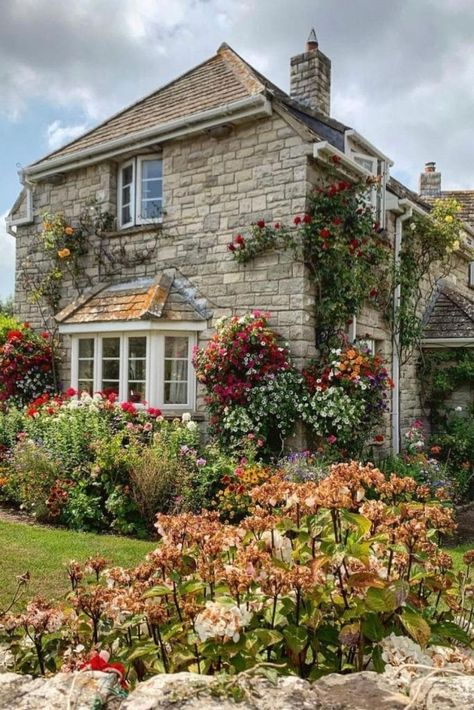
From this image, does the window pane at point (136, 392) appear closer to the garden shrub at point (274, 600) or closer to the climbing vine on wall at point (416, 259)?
the climbing vine on wall at point (416, 259)

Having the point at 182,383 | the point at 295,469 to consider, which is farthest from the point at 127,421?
the point at 295,469

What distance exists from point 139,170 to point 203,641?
10429 millimetres

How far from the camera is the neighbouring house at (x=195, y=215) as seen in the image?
9.23m

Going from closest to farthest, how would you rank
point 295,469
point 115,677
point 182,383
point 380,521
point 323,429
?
point 115,677, point 380,521, point 295,469, point 323,429, point 182,383

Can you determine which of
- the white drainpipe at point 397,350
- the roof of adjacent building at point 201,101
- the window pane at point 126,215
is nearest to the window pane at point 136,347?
the window pane at point 126,215

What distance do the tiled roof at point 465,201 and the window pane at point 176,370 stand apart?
35.0ft

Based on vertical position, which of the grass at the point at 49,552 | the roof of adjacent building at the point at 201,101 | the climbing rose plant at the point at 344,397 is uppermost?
the roof of adjacent building at the point at 201,101

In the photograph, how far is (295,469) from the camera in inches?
302

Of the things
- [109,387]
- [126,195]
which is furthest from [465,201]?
[109,387]

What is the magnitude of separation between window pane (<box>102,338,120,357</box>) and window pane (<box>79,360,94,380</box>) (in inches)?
19.6

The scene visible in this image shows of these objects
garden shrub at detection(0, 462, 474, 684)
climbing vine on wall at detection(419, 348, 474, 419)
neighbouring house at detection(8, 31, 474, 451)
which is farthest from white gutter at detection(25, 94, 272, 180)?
garden shrub at detection(0, 462, 474, 684)

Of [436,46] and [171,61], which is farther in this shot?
[171,61]

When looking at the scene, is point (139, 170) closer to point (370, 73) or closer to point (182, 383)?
point (182, 383)

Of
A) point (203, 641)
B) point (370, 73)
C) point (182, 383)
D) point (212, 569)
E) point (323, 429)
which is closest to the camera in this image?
point (203, 641)
